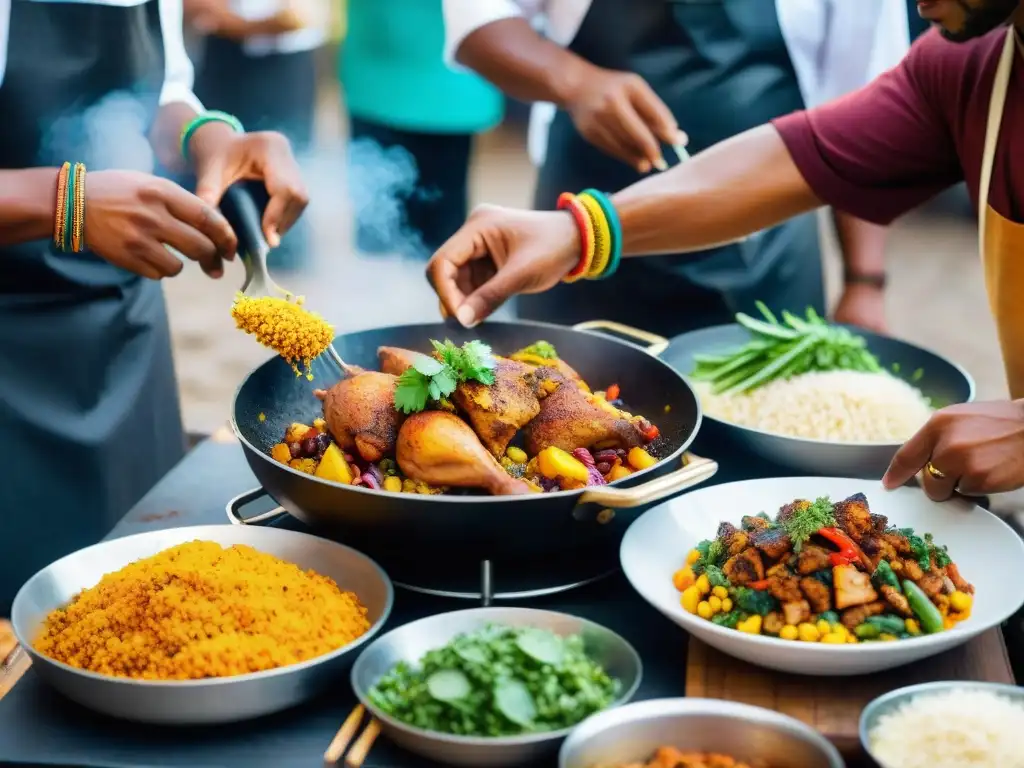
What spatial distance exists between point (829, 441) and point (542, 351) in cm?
62

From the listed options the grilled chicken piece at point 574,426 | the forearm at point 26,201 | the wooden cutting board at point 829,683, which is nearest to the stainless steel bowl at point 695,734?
the wooden cutting board at point 829,683

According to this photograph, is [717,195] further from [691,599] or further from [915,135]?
[691,599]

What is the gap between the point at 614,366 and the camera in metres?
2.44

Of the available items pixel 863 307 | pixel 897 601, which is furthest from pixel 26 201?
pixel 863 307

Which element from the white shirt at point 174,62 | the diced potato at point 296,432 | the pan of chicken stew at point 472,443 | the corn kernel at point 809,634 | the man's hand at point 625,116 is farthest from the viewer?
the man's hand at point 625,116

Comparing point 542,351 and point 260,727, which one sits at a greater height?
point 542,351

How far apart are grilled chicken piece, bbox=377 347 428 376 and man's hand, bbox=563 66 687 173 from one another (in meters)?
→ 1.22

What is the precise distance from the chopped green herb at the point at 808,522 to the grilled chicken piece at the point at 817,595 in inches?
2.8

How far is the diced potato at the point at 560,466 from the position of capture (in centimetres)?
192

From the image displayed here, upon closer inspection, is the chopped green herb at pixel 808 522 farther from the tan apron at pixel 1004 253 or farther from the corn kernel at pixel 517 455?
the tan apron at pixel 1004 253

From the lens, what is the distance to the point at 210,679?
1479 millimetres

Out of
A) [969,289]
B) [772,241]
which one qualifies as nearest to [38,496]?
[772,241]

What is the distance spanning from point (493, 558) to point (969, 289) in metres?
7.44

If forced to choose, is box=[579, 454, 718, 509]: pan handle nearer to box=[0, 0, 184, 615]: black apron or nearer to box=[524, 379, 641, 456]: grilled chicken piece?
box=[524, 379, 641, 456]: grilled chicken piece
